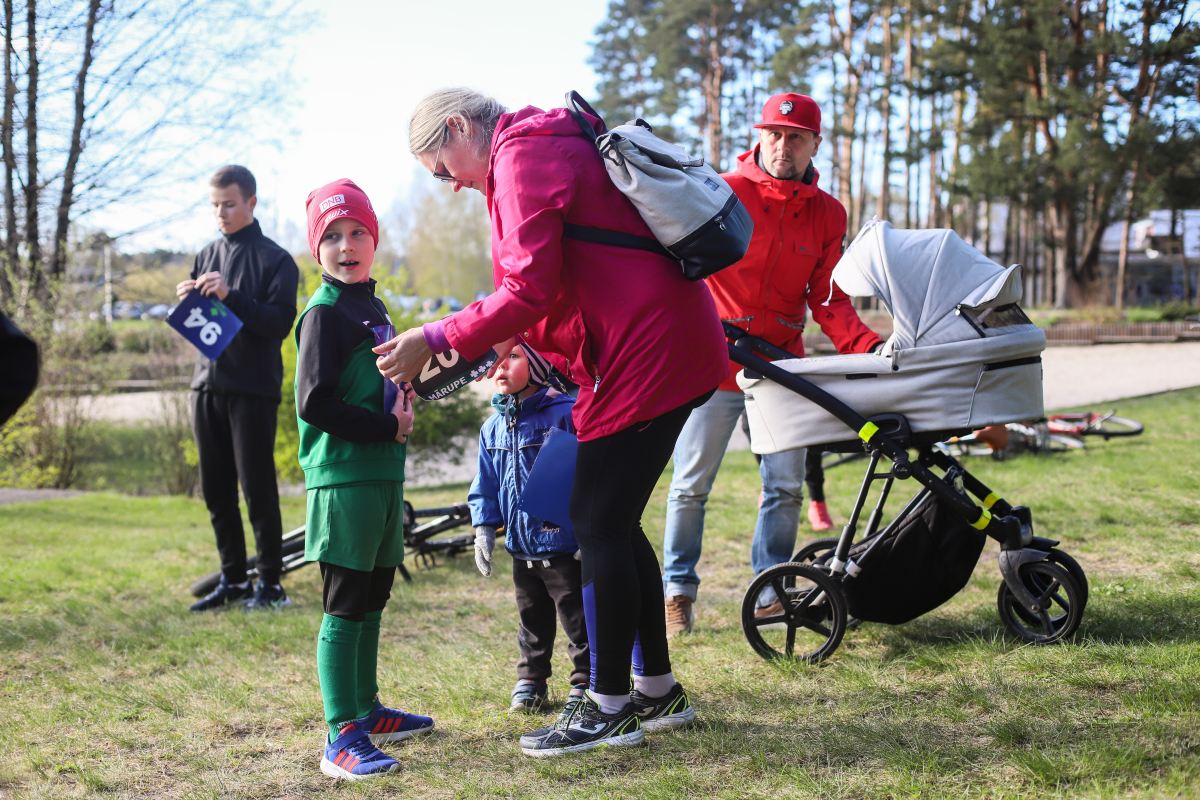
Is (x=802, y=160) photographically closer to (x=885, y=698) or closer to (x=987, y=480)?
(x=885, y=698)

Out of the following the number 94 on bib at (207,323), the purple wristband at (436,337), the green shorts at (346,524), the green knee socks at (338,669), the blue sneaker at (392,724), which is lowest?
the blue sneaker at (392,724)

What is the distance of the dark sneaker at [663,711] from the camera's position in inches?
110

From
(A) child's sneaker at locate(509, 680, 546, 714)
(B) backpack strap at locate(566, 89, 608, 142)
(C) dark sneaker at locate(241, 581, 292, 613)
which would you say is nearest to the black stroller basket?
(A) child's sneaker at locate(509, 680, 546, 714)

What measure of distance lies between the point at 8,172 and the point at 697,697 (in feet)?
42.6

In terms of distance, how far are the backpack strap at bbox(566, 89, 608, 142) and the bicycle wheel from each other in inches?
292

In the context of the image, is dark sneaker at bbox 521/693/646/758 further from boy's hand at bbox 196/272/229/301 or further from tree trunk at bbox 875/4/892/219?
tree trunk at bbox 875/4/892/219

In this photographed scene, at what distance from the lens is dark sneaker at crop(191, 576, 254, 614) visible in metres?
4.94

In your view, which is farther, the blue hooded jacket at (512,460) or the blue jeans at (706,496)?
the blue jeans at (706,496)

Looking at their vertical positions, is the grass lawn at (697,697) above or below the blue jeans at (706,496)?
below

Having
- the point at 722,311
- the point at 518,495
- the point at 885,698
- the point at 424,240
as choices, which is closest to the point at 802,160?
the point at 722,311

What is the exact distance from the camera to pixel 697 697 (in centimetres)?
314

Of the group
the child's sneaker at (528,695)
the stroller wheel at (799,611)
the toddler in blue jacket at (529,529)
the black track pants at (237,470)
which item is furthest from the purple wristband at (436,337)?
the black track pants at (237,470)

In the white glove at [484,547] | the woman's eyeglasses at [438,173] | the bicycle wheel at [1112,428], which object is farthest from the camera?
the bicycle wheel at [1112,428]

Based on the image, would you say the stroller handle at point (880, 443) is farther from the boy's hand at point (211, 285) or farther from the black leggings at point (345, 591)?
the boy's hand at point (211, 285)
